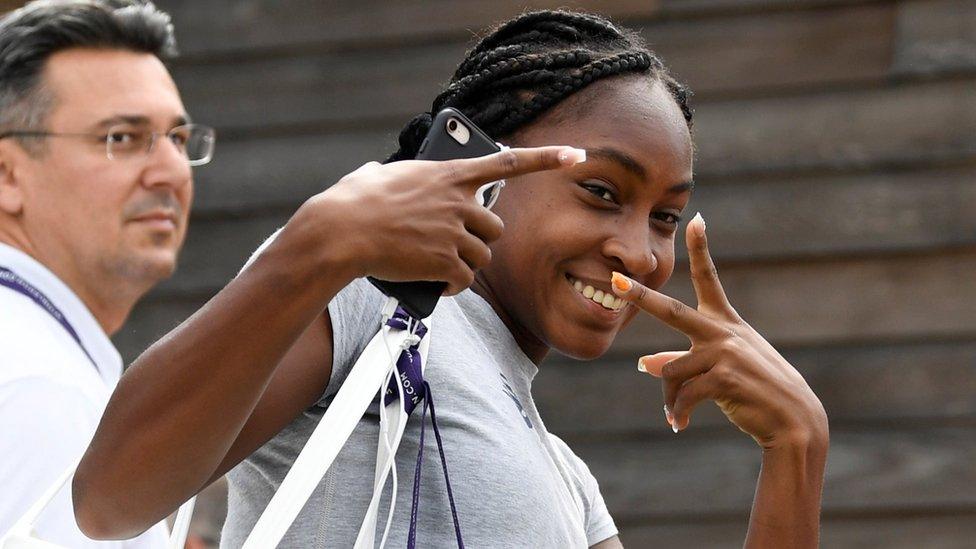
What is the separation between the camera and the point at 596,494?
1852mm

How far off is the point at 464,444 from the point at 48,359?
1010mm

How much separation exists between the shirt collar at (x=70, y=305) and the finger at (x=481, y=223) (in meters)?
1.37

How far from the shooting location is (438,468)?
1.41 meters

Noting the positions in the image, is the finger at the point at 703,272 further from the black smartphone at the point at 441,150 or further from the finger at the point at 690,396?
the black smartphone at the point at 441,150

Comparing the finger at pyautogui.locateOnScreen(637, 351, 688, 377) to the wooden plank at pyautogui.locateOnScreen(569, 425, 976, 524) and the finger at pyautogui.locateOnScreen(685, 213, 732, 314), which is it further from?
the wooden plank at pyautogui.locateOnScreen(569, 425, 976, 524)

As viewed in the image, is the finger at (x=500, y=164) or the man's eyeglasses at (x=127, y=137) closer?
the finger at (x=500, y=164)

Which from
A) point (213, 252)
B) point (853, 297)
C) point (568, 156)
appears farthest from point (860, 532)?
point (568, 156)

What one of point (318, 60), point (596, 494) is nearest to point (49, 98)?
point (596, 494)

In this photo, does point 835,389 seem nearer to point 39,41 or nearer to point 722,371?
point 39,41

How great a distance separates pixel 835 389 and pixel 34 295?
8.86 feet

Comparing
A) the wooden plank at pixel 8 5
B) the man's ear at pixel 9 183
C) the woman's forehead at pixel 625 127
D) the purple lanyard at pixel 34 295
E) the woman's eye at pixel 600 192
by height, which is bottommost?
the purple lanyard at pixel 34 295

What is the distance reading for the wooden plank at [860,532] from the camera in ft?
13.7

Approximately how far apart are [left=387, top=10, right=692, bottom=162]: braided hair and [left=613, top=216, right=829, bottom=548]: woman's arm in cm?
23

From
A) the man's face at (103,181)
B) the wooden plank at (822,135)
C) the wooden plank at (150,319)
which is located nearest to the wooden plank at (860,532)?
the wooden plank at (822,135)
